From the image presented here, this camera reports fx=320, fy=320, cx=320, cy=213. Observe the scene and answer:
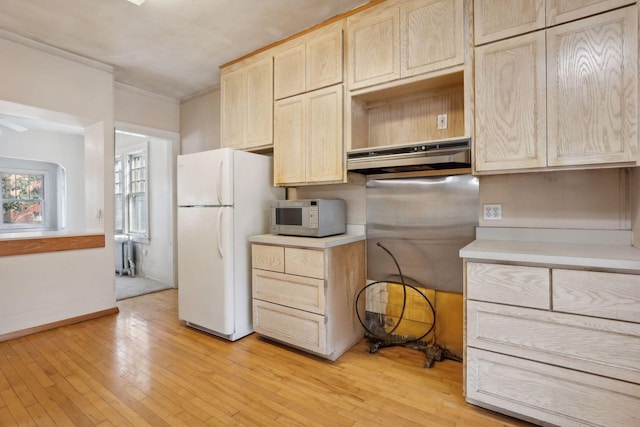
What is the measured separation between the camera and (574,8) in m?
1.73

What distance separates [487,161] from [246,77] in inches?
94.5

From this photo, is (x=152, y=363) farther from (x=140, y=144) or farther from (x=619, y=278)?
(x=140, y=144)

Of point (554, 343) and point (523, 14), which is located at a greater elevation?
point (523, 14)

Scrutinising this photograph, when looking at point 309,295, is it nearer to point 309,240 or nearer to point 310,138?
point 309,240

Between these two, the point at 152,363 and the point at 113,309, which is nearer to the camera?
the point at 152,363

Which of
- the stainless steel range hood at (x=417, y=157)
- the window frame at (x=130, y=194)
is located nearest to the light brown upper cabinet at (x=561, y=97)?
the stainless steel range hood at (x=417, y=157)

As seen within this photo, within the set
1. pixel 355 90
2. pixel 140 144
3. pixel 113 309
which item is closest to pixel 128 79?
pixel 140 144

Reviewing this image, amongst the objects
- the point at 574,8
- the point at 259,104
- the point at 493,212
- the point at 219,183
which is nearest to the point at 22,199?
the point at 219,183

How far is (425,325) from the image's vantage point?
261 cm

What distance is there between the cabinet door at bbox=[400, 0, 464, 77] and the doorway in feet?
11.5

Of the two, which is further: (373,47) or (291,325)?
(291,325)

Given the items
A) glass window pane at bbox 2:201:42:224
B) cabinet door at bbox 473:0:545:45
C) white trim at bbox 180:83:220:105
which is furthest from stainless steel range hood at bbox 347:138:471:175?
glass window pane at bbox 2:201:42:224

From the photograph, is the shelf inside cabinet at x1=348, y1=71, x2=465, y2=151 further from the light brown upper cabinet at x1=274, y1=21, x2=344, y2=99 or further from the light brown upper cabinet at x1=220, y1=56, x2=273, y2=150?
the light brown upper cabinet at x1=220, y1=56, x2=273, y2=150

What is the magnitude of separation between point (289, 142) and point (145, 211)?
361cm
